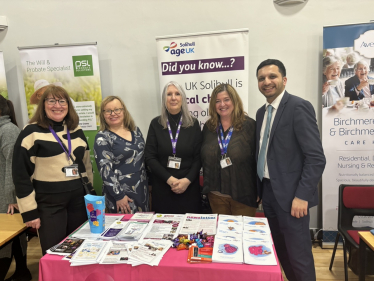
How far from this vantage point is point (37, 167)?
5.80ft

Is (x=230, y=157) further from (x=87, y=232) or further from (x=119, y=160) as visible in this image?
(x=87, y=232)

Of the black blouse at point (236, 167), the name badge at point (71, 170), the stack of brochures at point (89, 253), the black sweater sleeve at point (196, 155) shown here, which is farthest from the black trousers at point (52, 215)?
the black blouse at point (236, 167)

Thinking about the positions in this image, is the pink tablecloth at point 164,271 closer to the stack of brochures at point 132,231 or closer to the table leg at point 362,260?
the stack of brochures at point 132,231

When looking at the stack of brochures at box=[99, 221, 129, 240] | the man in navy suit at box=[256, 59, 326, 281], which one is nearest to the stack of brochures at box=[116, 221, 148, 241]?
the stack of brochures at box=[99, 221, 129, 240]

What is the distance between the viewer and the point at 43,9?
3.19m

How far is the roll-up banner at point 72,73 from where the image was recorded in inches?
115

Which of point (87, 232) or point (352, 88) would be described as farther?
point (352, 88)

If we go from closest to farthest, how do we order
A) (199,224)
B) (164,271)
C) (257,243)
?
(164,271)
(257,243)
(199,224)

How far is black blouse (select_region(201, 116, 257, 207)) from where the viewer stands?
1938mm

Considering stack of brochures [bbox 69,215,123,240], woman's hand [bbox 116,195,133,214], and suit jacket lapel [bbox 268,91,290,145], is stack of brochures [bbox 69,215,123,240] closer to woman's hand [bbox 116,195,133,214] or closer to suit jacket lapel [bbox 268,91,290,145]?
woman's hand [bbox 116,195,133,214]

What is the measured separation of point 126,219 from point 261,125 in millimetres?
1245

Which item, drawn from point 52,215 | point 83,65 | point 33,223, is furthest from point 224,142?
point 83,65

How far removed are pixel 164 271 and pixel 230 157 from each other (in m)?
1.02

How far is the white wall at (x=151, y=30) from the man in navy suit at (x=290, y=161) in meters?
1.29
